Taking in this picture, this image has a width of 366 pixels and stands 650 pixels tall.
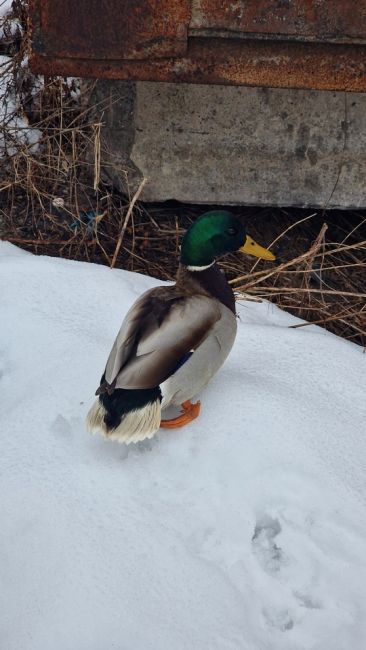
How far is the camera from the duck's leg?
7.31ft

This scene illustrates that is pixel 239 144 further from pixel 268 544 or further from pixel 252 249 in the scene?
pixel 268 544

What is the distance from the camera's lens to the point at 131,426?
6.79 ft

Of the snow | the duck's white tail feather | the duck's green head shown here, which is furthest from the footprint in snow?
the duck's green head

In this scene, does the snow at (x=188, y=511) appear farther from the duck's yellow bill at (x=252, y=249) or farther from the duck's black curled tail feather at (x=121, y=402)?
the duck's yellow bill at (x=252, y=249)

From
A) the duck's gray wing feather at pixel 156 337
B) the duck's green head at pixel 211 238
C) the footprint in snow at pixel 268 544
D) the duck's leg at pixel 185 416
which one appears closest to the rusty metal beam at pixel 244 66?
the duck's green head at pixel 211 238

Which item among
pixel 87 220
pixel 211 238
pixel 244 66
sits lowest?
pixel 87 220

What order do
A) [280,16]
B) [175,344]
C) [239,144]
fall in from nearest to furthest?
[175,344]
[280,16]
[239,144]

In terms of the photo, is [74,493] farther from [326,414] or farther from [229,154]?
[229,154]

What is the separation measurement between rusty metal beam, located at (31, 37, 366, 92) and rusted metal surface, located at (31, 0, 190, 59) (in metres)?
0.05

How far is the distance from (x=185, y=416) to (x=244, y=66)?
110cm

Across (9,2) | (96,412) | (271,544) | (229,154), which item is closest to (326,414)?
(271,544)

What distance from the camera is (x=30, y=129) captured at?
3.72 meters

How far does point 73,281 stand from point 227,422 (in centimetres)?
93

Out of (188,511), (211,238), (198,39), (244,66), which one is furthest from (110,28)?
(188,511)
